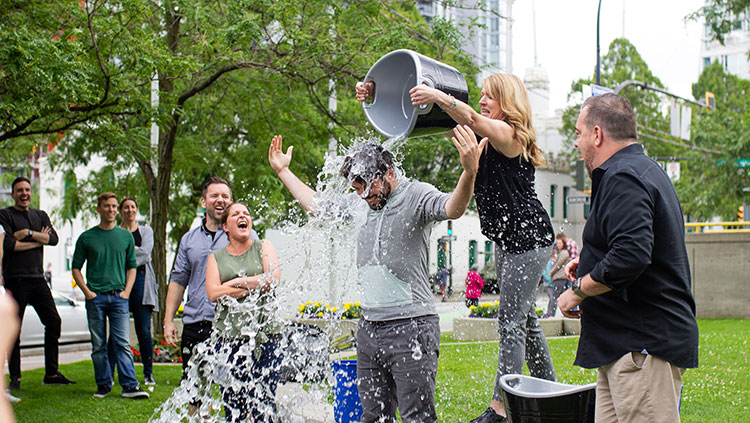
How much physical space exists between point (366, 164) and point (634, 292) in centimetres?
156

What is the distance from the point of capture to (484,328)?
12.4 metres

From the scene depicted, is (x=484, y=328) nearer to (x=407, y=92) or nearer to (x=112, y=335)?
(x=112, y=335)

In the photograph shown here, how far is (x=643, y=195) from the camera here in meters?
3.08

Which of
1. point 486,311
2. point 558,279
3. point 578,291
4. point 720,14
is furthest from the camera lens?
point 720,14

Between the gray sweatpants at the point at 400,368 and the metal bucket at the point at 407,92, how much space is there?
1.09 metres

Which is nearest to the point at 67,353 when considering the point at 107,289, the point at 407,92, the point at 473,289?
the point at 107,289

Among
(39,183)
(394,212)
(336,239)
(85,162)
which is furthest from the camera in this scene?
(39,183)

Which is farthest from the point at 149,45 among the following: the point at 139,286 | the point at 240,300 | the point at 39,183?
the point at 39,183

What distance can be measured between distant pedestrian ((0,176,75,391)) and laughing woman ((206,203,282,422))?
145 inches

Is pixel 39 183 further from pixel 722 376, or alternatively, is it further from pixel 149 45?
pixel 722 376

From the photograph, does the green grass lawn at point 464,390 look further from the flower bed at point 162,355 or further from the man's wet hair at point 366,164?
the man's wet hair at point 366,164

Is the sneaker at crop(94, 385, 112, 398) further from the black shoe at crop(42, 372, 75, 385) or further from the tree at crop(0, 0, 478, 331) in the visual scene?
the tree at crop(0, 0, 478, 331)

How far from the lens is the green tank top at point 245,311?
17.2 ft

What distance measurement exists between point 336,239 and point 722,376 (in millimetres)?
4942
